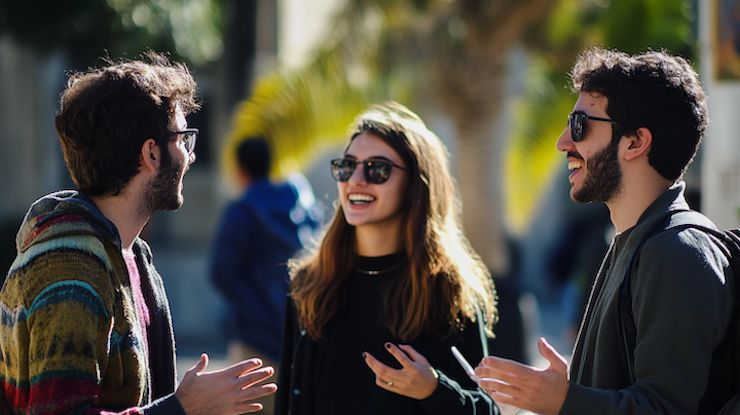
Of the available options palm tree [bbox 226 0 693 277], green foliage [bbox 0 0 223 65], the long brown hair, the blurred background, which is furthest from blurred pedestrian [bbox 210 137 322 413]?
green foliage [bbox 0 0 223 65]

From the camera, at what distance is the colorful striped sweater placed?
6.01ft

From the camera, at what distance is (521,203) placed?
1023 cm

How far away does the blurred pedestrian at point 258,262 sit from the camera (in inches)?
192

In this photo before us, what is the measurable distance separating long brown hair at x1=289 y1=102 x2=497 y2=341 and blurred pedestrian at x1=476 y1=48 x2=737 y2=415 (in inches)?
25.0

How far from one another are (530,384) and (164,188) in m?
1.17

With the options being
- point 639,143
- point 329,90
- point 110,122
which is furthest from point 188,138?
point 329,90

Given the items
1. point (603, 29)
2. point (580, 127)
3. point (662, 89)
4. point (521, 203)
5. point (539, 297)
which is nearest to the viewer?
point (662, 89)

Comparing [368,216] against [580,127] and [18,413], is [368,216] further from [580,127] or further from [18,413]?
[18,413]

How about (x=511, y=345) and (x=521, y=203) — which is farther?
(x=521, y=203)

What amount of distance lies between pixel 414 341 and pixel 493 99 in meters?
5.75

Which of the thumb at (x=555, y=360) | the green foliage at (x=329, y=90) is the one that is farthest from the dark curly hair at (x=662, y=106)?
the green foliage at (x=329, y=90)

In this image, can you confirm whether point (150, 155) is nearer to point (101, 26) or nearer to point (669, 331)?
point (669, 331)

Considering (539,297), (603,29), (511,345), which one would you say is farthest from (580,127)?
(539,297)

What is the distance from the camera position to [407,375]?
2480 millimetres
